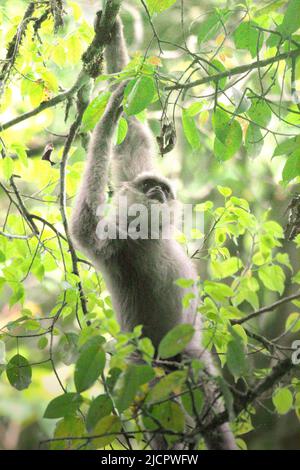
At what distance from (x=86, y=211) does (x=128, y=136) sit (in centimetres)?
126

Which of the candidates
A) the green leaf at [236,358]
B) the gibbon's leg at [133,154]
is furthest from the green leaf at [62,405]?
the gibbon's leg at [133,154]

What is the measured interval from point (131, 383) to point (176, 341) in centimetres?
24

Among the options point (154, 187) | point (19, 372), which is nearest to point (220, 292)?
point (19, 372)

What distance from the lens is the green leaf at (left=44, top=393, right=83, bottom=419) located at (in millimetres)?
2588

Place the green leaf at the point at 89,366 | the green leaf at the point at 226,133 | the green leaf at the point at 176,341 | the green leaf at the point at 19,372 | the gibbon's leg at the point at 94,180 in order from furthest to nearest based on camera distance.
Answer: the gibbon's leg at the point at 94,180 < the green leaf at the point at 19,372 < the green leaf at the point at 226,133 < the green leaf at the point at 89,366 < the green leaf at the point at 176,341

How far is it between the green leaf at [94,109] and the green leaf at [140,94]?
331mm

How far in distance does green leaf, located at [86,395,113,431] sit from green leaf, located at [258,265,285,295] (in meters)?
1.31

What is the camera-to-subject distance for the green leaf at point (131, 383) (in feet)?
7.34

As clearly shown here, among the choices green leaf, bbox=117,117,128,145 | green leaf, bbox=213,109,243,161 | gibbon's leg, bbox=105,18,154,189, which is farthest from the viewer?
gibbon's leg, bbox=105,18,154,189

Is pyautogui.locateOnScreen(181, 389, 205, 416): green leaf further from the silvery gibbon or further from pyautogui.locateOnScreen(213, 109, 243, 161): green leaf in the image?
pyautogui.locateOnScreen(213, 109, 243, 161): green leaf

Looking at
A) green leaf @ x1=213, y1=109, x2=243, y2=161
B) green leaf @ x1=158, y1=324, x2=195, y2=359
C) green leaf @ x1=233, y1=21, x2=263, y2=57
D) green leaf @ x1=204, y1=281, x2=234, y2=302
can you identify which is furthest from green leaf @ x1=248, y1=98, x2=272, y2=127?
green leaf @ x1=158, y1=324, x2=195, y2=359

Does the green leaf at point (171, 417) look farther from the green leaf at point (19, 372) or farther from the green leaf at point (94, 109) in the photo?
the green leaf at point (94, 109)
